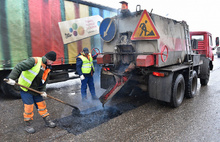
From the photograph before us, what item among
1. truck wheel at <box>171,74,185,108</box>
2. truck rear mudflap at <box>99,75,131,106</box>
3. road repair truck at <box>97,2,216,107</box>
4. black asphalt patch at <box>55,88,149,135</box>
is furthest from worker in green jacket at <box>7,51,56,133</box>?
truck wheel at <box>171,74,185,108</box>

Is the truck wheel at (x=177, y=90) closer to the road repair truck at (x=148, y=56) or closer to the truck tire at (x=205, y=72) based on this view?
the road repair truck at (x=148, y=56)

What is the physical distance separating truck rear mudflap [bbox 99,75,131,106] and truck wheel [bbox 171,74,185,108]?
1.18 metres

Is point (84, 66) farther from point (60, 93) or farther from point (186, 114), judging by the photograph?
point (186, 114)

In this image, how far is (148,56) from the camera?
3902 mm

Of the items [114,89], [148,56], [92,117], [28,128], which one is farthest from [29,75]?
[148,56]

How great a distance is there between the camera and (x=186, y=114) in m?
3.94

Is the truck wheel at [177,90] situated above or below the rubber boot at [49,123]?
above

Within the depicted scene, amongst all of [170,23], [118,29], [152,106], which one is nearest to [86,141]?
[152,106]

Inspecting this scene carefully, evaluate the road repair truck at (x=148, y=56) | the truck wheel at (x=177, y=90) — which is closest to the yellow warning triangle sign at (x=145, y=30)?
the road repair truck at (x=148, y=56)

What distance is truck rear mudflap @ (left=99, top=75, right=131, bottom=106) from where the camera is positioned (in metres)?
4.11

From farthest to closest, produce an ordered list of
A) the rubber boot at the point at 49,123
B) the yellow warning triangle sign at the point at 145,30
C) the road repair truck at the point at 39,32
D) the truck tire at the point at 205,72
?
1. the truck tire at the point at 205,72
2. the road repair truck at the point at 39,32
3. the yellow warning triangle sign at the point at 145,30
4. the rubber boot at the point at 49,123

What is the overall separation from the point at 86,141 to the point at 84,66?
2510 mm

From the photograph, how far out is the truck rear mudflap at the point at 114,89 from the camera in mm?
4114

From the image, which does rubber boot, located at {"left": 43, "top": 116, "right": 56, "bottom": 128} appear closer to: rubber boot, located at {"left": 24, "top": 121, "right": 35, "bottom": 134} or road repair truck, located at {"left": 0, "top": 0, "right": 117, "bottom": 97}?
rubber boot, located at {"left": 24, "top": 121, "right": 35, "bottom": 134}
